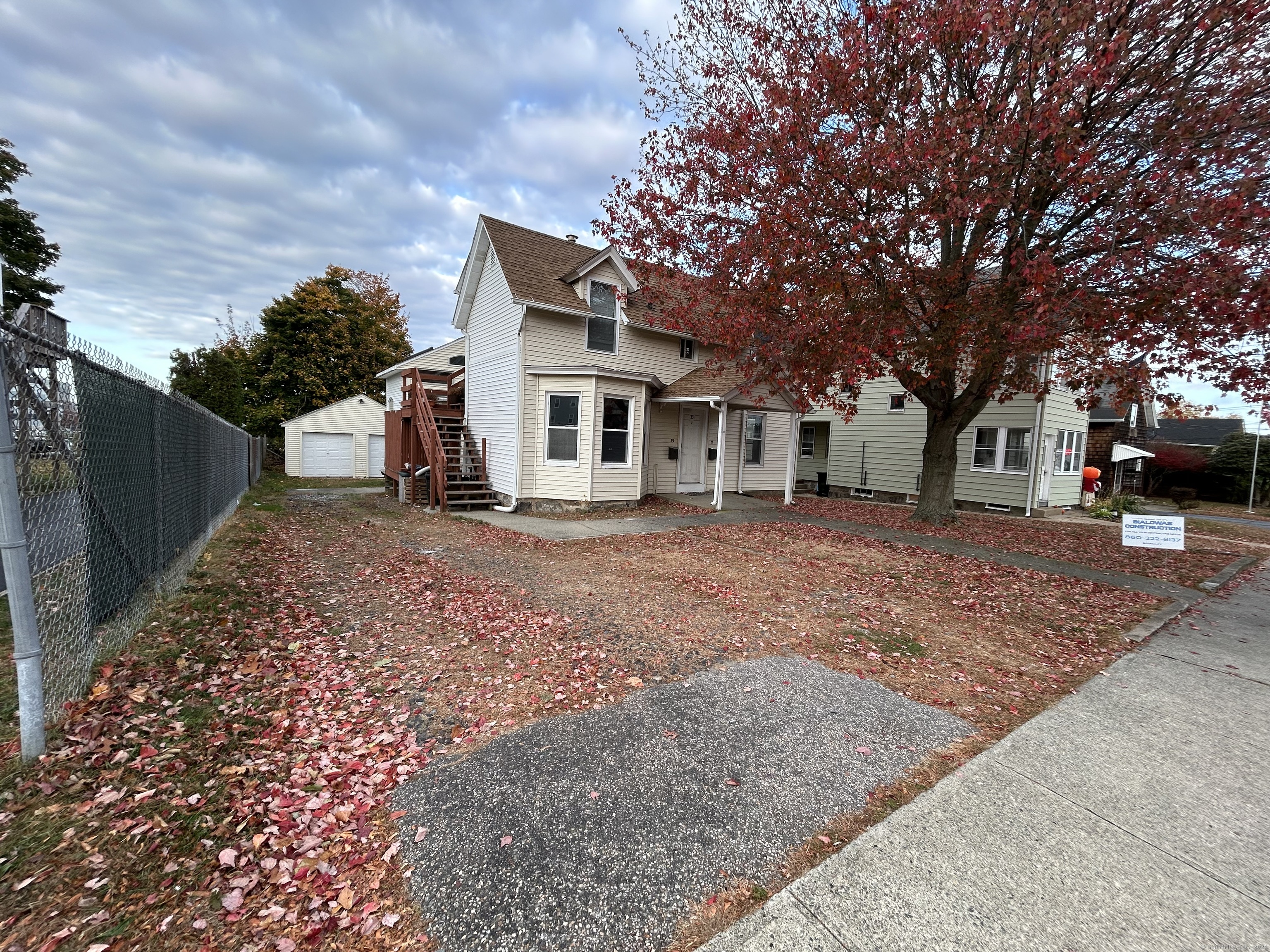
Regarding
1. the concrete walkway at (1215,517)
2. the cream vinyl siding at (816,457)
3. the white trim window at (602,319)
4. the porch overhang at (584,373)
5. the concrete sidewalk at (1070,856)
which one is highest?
the white trim window at (602,319)

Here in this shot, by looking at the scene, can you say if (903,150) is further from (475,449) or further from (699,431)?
(475,449)

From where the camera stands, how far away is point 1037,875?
2.09 metres

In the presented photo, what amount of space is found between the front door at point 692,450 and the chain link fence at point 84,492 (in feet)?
35.8

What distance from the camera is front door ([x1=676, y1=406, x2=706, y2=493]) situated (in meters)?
14.1

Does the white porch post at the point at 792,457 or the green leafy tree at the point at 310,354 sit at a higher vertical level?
the green leafy tree at the point at 310,354

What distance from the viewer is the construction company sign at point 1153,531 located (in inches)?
297

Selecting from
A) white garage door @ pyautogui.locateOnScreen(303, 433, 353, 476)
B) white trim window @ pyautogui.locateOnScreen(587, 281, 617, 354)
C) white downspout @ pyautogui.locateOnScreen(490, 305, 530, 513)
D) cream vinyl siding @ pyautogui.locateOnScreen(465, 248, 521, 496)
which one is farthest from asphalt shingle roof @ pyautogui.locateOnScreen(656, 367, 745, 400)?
white garage door @ pyautogui.locateOnScreen(303, 433, 353, 476)

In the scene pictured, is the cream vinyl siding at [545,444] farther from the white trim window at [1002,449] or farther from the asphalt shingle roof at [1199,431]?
the asphalt shingle roof at [1199,431]

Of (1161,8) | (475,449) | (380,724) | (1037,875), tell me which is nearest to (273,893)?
(380,724)

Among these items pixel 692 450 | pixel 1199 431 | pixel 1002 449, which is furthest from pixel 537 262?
pixel 1199 431

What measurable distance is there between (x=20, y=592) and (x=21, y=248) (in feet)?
120

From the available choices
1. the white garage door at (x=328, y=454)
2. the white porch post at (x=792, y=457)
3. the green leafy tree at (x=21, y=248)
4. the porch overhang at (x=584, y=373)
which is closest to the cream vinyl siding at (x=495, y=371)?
the porch overhang at (x=584, y=373)

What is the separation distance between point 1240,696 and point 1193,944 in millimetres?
3213

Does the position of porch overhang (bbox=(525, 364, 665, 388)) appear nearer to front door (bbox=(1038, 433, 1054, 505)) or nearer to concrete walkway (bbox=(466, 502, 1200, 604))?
concrete walkway (bbox=(466, 502, 1200, 604))
